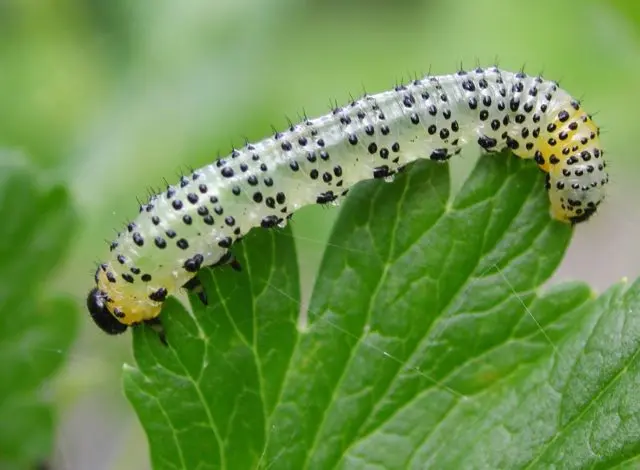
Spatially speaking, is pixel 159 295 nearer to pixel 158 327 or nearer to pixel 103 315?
pixel 158 327

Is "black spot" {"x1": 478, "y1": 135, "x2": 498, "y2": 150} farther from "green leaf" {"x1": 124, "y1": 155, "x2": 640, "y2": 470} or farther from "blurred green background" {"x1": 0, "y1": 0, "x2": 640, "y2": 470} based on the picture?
"blurred green background" {"x1": 0, "y1": 0, "x2": 640, "y2": 470}

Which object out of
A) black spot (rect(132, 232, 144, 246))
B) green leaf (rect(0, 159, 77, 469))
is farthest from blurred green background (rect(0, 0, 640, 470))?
black spot (rect(132, 232, 144, 246))

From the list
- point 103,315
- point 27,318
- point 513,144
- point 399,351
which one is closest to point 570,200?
point 513,144

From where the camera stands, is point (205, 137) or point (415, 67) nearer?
point (205, 137)

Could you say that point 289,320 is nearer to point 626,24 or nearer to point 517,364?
point 517,364

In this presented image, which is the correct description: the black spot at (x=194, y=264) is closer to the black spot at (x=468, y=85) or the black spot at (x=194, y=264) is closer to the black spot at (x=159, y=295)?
the black spot at (x=159, y=295)

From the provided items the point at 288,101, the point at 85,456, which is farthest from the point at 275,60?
the point at 85,456
